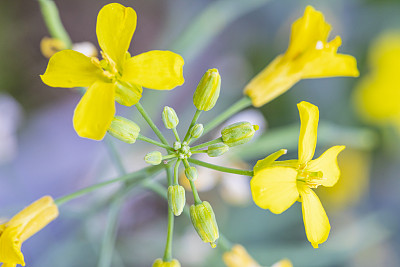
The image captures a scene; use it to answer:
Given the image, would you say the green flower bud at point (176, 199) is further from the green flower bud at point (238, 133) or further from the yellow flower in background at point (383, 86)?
the yellow flower in background at point (383, 86)

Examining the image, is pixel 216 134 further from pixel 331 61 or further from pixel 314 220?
pixel 314 220

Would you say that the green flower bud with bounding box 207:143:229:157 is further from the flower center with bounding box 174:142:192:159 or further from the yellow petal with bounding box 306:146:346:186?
the yellow petal with bounding box 306:146:346:186

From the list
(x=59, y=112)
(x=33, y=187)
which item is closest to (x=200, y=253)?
(x=33, y=187)

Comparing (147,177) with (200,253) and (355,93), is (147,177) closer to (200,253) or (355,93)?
(200,253)

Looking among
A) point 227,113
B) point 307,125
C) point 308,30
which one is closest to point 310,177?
point 307,125

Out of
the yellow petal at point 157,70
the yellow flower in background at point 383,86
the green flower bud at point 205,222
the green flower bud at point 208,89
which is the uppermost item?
the yellow flower in background at point 383,86

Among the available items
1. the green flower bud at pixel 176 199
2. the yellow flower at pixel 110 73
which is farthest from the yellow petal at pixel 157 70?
the green flower bud at pixel 176 199
